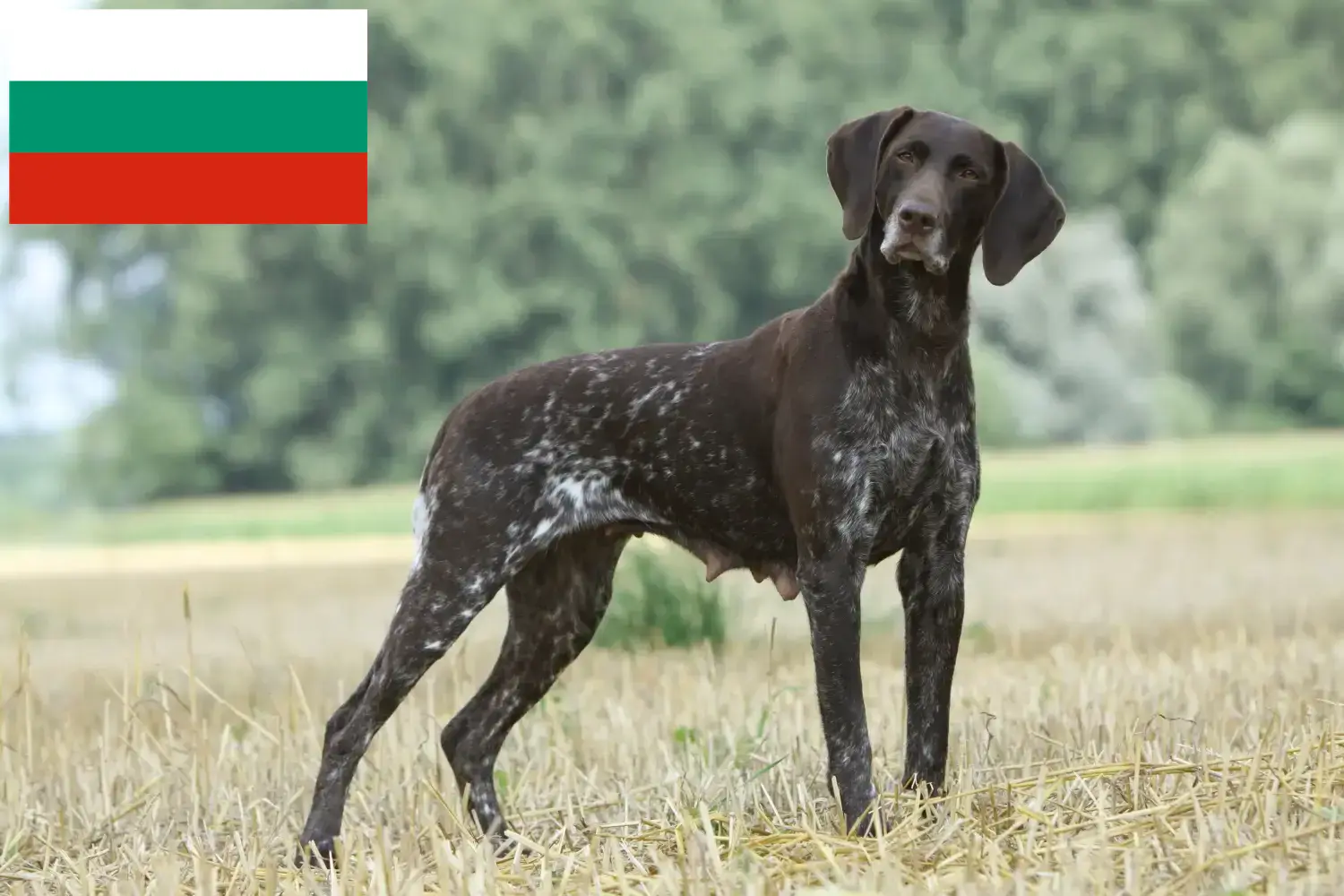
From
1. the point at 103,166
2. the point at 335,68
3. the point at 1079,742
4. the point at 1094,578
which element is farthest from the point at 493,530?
the point at 103,166

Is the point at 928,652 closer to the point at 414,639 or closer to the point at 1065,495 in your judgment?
the point at 414,639

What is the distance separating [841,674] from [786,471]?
A: 1.86ft

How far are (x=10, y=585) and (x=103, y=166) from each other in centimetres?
630

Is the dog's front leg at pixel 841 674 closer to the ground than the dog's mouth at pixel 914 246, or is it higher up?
closer to the ground

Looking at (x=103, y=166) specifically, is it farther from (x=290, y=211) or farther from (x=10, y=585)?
(x=290, y=211)

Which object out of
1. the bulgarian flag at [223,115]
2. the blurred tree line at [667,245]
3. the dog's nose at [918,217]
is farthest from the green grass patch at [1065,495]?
the dog's nose at [918,217]

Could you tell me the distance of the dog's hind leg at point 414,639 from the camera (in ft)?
15.8

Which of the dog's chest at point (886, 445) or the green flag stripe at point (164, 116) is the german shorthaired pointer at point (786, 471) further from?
the green flag stripe at point (164, 116)

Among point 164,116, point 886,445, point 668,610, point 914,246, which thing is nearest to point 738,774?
point 886,445

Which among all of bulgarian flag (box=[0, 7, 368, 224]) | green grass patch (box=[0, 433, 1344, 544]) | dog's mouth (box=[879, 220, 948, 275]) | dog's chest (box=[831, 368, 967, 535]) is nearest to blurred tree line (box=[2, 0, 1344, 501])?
green grass patch (box=[0, 433, 1344, 544])

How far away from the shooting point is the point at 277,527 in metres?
23.6

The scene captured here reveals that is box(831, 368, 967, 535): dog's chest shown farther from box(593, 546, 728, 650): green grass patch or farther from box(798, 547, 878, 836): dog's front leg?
box(593, 546, 728, 650): green grass patch

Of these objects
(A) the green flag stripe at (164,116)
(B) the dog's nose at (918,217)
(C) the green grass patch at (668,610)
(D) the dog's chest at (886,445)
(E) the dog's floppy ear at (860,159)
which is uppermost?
(A) the green flag stripe at (164,116)

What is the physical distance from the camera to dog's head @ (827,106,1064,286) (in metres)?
4.28
